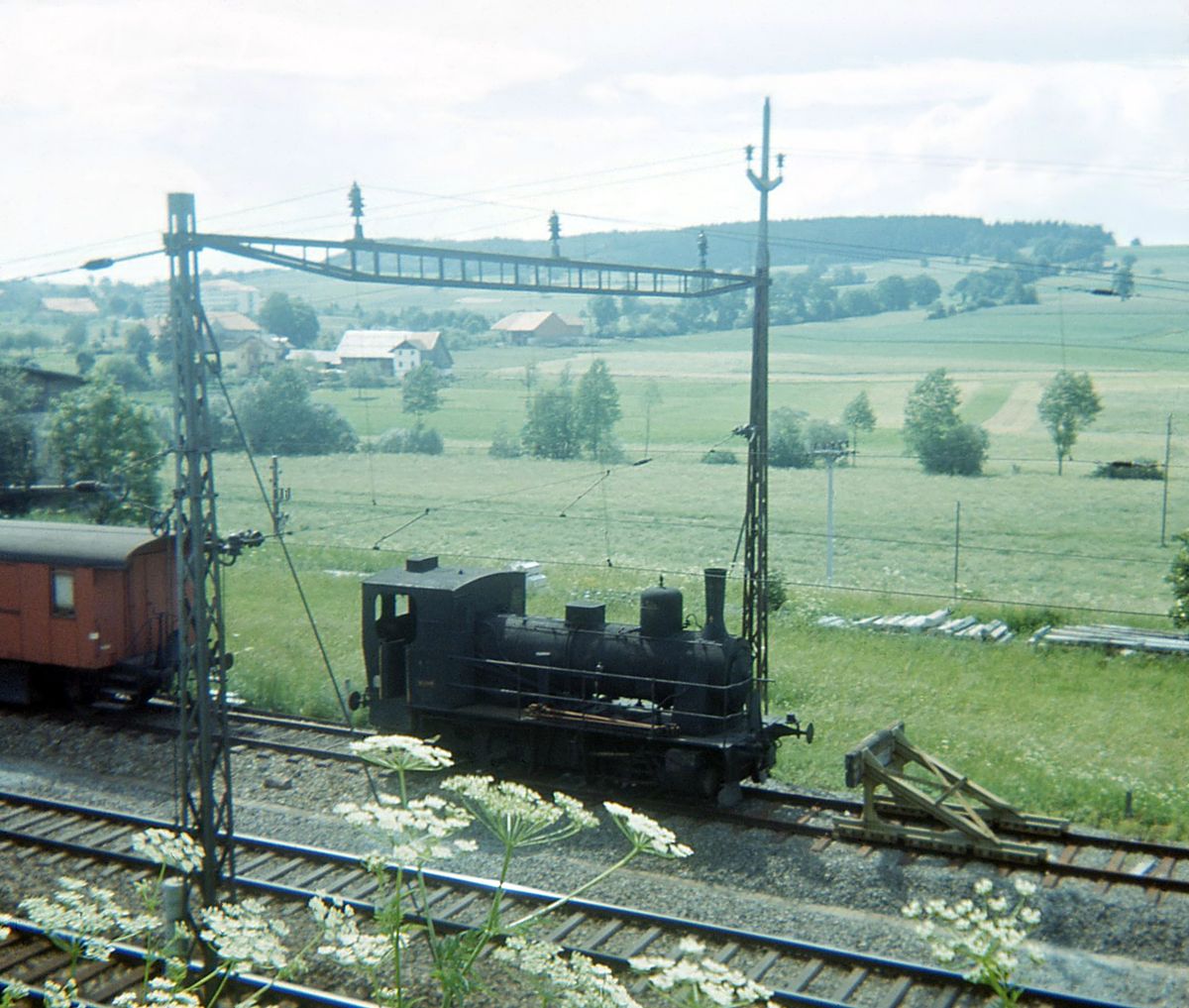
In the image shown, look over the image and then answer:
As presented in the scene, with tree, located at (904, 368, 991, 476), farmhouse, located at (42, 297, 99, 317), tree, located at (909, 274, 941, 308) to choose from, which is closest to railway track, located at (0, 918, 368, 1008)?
tree, located at (904, 368, 991, 476)

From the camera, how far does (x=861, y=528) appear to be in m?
36.9

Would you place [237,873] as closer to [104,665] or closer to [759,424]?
[104,665]

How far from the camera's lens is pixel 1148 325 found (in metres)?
57.9

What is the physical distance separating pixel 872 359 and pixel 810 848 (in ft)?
137

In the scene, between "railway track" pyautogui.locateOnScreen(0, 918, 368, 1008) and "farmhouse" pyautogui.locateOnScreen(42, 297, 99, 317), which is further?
"farmhouse" pyautogui.locateOnScreen(42, 297, 99, 317)

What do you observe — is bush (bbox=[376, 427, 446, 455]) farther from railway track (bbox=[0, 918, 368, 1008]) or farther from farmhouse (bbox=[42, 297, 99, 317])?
farmhouse (bbox=[42, 297, 99, 317])

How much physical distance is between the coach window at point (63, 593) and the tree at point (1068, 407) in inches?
1223

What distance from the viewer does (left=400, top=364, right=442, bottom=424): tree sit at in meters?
40.1

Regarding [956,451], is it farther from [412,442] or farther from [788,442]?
[412,442]

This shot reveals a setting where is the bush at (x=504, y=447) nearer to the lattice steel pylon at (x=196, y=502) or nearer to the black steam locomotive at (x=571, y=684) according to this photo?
the black steam locomotive at (x=571, y=684)

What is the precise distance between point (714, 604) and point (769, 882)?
11.6ft

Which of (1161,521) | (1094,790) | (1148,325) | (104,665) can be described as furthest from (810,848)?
(1148,325)

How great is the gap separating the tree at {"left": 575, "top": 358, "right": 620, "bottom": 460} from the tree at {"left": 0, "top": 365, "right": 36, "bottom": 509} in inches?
670

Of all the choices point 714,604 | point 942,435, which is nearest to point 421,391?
point 942,435
